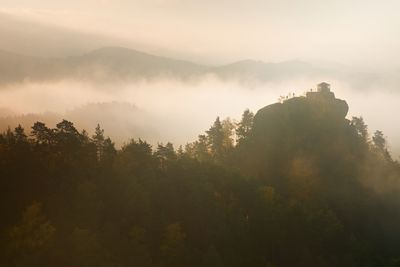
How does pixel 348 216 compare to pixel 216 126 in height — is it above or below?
below

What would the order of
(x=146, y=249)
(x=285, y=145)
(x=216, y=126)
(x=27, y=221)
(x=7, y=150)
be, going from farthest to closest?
(x=216, y=126), (x=285, y=145), (x=7, y=150), (x=146, y=249), (x=27, y=221)

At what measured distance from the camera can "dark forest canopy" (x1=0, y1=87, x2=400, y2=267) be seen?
60.1 metres

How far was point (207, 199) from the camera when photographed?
76.9 m

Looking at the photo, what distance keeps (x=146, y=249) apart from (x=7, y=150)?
86.3 ft

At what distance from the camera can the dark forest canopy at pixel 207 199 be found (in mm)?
60094

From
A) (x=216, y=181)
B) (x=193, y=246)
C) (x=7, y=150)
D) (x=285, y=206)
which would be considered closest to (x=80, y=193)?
(x=7, y=150)

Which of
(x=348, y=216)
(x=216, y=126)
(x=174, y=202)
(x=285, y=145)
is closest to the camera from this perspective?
(x=174, y=202)

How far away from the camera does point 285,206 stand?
87.6m

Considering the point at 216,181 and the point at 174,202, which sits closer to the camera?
the point at 174,202

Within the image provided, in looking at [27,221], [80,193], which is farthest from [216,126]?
[27,221]

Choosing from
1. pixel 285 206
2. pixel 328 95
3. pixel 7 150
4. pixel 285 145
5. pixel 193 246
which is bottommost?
pixel 193 246

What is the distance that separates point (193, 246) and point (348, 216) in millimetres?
46647

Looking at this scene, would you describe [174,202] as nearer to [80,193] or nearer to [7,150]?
[80,193]

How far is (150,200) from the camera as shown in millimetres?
71500
